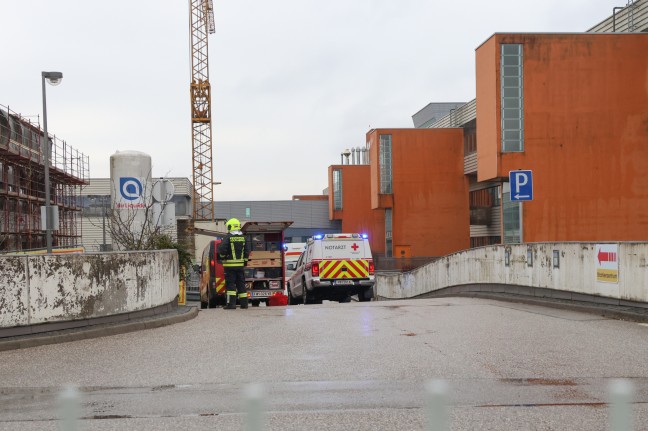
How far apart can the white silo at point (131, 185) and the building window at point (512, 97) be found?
14.4 meters

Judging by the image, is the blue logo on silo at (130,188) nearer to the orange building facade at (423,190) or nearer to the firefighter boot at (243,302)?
the firefighter boot at (243,302)

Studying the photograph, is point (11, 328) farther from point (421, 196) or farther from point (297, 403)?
point (421, 196)

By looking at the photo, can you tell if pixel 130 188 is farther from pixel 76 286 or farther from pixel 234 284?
pixel 76 286

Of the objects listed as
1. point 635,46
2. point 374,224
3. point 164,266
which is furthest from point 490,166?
point 374,224

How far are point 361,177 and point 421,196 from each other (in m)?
23.2

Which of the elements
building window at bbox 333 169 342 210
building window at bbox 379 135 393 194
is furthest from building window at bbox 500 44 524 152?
building window at bbox 333 169 342 210

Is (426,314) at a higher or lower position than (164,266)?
lower

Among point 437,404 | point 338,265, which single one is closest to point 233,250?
point 338,265

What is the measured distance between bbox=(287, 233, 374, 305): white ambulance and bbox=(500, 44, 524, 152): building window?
10.2 meters

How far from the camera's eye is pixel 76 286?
9672mm

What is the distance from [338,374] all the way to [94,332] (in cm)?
443

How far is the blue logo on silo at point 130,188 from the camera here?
2628 cm

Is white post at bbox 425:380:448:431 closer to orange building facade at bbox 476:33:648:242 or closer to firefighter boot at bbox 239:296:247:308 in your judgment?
firefighter boot at bbox 239:296:247:308

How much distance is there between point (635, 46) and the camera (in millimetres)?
27906
